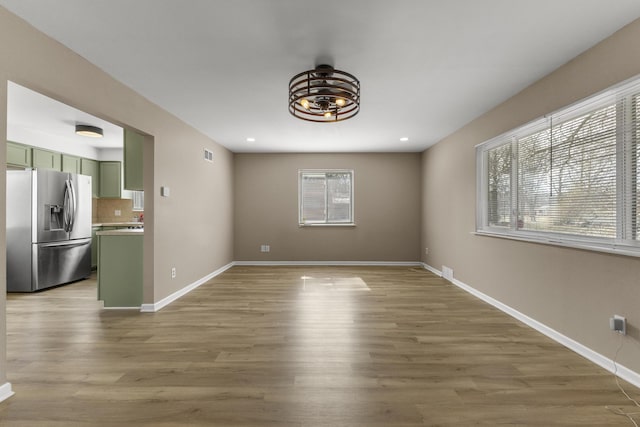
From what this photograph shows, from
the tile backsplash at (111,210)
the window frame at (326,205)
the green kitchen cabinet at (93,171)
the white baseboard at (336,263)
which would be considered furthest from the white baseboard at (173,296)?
the green kitchen cabinet at (93,171)

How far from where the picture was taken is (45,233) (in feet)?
15.1

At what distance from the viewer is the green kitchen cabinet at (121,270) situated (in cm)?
368

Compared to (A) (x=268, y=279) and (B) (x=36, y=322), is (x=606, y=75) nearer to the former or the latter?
(A) (x=268, y=279)

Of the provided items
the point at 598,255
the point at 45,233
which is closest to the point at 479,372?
the point at 598,255

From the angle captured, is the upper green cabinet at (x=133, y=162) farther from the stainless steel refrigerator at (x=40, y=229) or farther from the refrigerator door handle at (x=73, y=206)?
the refrigerator door handle at (x=73, y=206)

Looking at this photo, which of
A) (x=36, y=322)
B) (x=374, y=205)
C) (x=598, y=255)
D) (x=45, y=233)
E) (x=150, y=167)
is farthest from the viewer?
(x=374, y=205)

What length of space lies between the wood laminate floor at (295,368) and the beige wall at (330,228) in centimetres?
275

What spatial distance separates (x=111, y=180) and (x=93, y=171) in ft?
1.19

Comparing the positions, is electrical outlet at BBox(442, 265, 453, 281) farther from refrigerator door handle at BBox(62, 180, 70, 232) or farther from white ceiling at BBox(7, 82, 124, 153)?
refrigerator door handle at BBox(62, 180, 70, 232)

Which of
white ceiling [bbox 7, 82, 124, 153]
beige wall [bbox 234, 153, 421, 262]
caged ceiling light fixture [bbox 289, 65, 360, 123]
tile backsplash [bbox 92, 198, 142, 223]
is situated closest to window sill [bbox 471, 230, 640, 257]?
caged ceiling light fixture [bbox 289, 65, 360, 123]

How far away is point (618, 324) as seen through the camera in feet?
7.20

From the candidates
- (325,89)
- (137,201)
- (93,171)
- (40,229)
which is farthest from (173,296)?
(93,171)

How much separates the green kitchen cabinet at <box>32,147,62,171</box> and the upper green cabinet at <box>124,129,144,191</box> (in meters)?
2.46

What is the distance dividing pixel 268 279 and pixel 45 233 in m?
3.36
